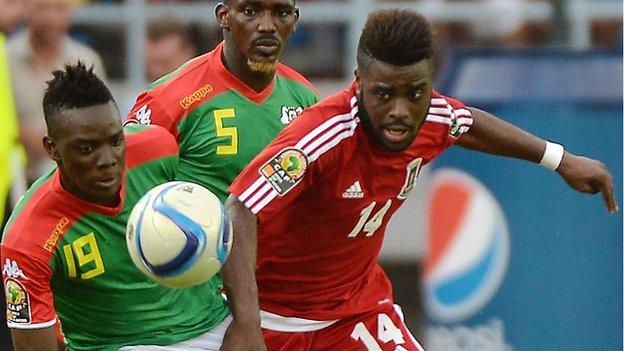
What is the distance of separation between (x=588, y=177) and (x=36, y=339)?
2385mm

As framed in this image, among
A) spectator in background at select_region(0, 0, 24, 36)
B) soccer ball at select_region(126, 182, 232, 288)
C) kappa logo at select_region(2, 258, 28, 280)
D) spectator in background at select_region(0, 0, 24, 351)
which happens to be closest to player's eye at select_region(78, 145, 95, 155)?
soccer ball at select_region(126, 182, 232, 288)

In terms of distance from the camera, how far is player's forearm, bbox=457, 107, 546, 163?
21.8 ft

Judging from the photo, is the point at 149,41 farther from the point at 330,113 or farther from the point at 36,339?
the point at 36,339

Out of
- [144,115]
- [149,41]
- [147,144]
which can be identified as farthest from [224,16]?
[149,41]

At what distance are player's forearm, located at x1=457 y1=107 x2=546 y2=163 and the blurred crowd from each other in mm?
3348

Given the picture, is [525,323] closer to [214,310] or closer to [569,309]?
[569,309]

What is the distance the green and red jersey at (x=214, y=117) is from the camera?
668cm

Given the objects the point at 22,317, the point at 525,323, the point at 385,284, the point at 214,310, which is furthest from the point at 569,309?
the point at 22,317

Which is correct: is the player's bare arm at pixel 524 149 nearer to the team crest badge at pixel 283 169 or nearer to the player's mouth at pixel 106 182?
the team crest badge at pixel 283 169

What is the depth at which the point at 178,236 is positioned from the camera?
18.1 ft

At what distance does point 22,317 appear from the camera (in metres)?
5.89

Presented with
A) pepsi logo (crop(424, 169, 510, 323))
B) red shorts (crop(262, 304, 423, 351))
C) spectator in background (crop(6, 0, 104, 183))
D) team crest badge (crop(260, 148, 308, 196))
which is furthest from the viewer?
spectator in background (crop(6, 0, 104, 183))

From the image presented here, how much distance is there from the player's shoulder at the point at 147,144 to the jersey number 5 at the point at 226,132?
0.96 ft

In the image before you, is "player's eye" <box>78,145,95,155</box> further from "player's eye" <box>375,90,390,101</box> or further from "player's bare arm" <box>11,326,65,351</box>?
"player's eye" <box>375,90,390,101</box>
